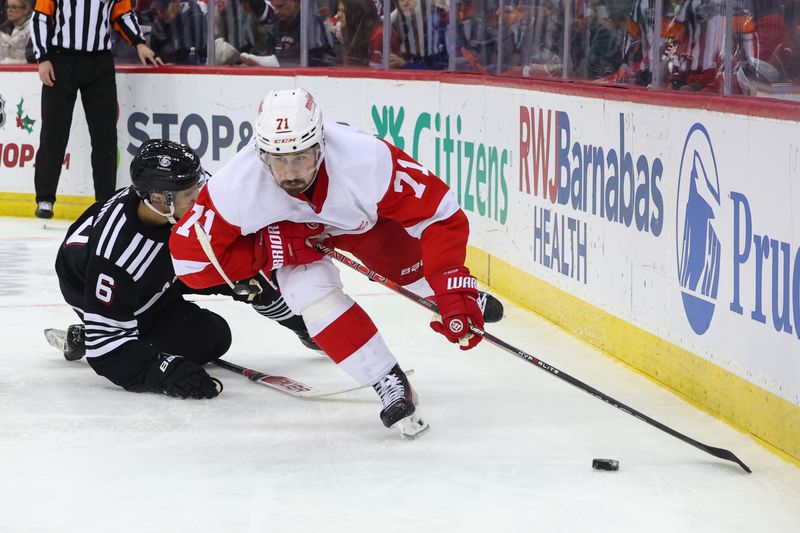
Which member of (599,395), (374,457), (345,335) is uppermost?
(345,335)

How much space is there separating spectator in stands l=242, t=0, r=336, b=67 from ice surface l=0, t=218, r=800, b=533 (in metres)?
3.02

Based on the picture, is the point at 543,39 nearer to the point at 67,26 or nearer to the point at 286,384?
the point at 286,384

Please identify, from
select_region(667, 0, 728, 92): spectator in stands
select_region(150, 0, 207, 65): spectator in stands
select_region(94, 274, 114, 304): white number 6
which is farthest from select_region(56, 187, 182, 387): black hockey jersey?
select_region(150, 0, 207, 65): spectator in stands

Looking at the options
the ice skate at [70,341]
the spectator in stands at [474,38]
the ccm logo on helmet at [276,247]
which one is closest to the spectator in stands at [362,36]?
the spectator in stands at [474,38]

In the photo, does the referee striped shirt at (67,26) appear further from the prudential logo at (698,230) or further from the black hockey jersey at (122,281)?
the prudential logo at (698,230)

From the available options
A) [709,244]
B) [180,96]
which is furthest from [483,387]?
[180,96]

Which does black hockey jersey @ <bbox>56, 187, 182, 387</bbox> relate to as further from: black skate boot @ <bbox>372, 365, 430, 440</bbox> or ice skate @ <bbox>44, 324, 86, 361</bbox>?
black skate boot @ <bbox>372, 365, 430, 440</bbox>

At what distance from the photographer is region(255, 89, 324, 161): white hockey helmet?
9.70ft

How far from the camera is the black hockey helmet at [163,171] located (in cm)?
353

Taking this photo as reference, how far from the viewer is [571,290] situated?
457cm

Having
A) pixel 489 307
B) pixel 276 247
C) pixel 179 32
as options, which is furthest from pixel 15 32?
pixel 276 247

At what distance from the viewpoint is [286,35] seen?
23.5ft

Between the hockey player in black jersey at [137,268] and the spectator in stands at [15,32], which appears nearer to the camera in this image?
the hockey player in black jersey at [137,268]

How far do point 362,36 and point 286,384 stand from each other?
3.29m
